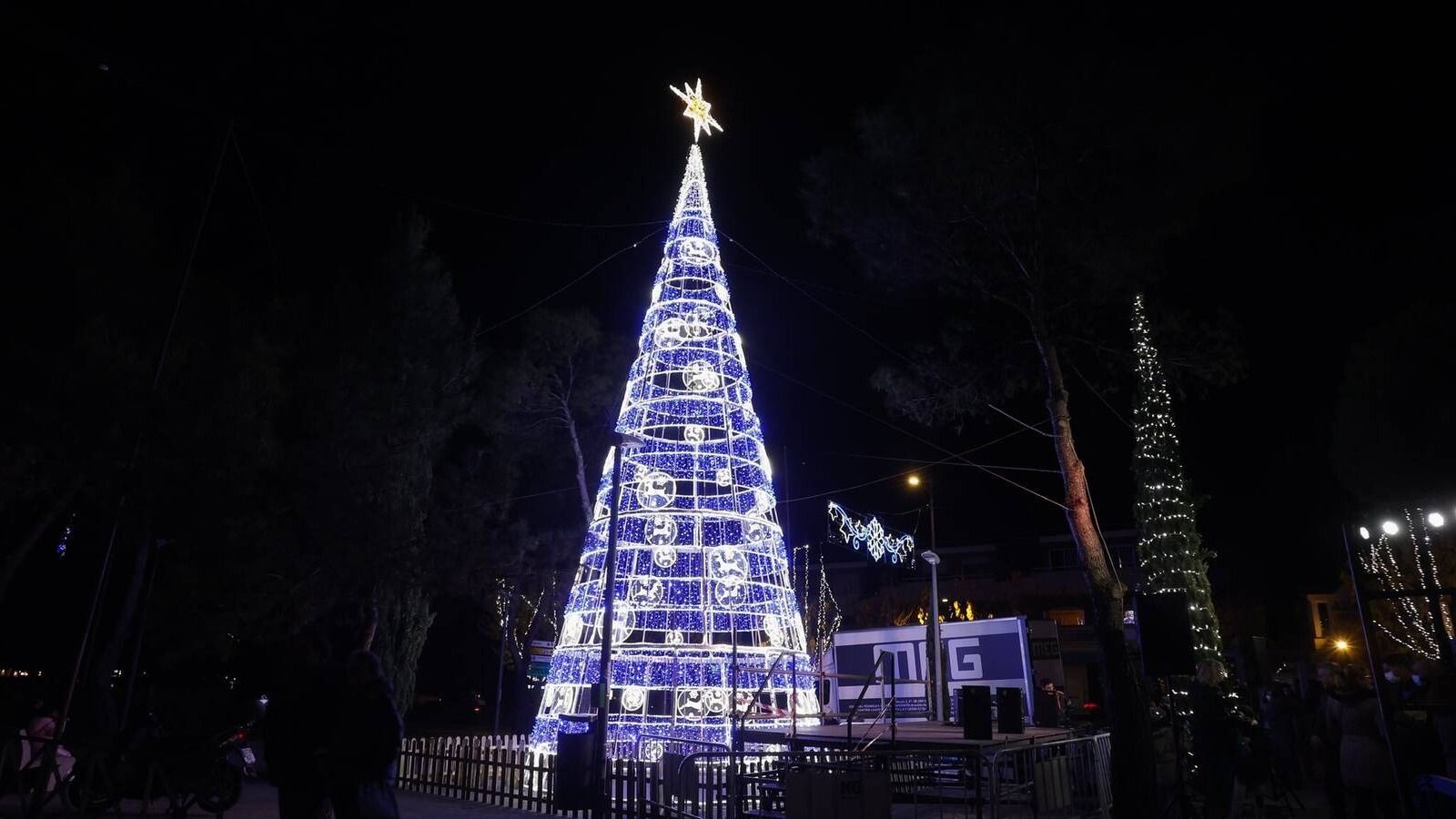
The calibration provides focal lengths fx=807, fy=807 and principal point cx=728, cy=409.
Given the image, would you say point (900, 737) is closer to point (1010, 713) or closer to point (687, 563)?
point (1010, 713)

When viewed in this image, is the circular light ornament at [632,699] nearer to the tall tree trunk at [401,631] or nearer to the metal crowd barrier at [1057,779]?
the metal crowd barrier at [1057,779]

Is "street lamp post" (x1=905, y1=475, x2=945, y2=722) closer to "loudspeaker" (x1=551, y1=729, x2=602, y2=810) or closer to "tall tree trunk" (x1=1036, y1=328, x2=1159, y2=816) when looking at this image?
"tall tree trunk" (x1=1036, y1=328, x2=1159, y2=816)

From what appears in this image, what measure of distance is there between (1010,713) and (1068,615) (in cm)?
3375

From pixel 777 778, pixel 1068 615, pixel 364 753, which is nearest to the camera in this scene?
pixel 364 753

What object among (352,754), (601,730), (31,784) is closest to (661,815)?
(601,730)

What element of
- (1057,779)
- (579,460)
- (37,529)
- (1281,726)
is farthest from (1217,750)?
(37,529)

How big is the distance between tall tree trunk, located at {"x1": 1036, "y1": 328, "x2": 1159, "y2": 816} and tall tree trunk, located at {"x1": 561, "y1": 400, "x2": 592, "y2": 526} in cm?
1411

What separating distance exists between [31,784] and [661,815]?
8.79 m

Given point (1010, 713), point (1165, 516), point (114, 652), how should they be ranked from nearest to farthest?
point (1010, 713), point (114, 652), point (1165, 516)

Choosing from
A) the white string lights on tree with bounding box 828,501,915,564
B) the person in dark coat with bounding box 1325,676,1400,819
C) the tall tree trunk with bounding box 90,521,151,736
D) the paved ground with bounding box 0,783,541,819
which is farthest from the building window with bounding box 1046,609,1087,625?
the tall tree trunk with bounding box 90,521,151,736

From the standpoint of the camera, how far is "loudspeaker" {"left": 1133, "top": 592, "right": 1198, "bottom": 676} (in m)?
8.45

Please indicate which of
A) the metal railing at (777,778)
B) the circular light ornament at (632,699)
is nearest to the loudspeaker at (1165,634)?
the metal railing at (777,778)

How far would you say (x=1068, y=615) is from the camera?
4191cm

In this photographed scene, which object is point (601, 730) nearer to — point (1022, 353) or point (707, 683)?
point (707, 683)
